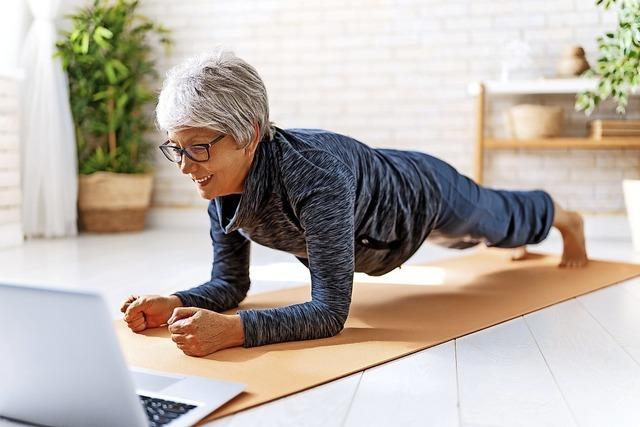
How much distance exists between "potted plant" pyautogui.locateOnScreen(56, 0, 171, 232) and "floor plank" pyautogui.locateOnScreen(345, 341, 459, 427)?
311cm

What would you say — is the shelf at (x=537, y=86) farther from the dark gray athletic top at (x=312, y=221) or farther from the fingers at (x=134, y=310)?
the fingers at (x=134, y=310)

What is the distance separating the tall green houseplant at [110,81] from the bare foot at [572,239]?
272 centimetres

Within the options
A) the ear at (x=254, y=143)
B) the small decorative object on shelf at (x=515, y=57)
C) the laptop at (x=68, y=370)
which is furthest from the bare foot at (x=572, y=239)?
the laptop at (x=68, y=370)

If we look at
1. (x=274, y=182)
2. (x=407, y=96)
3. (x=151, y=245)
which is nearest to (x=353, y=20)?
(x=407, y=96)

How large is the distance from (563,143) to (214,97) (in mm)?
Answer: 2828

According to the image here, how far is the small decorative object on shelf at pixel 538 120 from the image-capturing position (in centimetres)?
395

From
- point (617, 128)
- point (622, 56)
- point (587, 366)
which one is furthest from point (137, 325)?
point (617, 128)

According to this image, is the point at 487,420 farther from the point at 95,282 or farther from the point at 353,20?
the point at 353,20

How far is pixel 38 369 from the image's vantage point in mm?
1136

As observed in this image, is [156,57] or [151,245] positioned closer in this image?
[151,245]

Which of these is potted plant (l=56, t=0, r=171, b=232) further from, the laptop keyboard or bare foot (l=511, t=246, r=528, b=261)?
the laptop keyboard

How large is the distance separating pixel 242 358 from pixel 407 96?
312 cm

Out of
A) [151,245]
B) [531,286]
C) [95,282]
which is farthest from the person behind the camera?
[151,245]

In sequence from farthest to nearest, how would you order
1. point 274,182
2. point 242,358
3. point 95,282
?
point 95,282
point 274,182
point 242,358
